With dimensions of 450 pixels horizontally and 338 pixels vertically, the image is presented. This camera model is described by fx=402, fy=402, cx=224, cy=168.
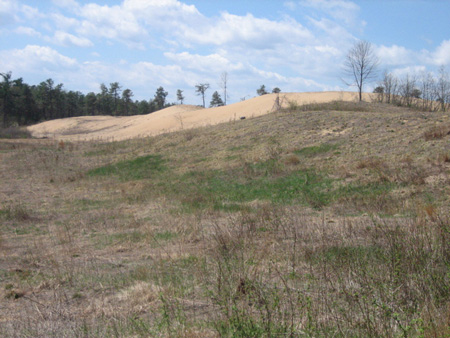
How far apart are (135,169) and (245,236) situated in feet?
49.6

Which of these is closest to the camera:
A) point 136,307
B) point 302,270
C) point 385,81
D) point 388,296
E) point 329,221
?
point 388,296

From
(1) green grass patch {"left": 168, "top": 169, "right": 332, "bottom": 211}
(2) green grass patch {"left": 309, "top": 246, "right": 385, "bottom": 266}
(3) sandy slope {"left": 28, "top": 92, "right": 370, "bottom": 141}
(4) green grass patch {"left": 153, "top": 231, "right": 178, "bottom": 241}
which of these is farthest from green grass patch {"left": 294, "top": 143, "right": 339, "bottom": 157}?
(3) sandy slope {"left": 28, "top": 92, "right": 370, "bottom": 141}

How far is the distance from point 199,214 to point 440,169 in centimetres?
719

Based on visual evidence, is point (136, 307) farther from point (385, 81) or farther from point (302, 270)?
point (385, 81)

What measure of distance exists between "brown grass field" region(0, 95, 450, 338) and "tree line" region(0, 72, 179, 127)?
48.1 m

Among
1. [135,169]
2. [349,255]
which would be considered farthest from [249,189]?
[135,169]

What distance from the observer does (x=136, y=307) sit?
4.46 m

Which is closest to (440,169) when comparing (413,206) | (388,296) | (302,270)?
(413,206)

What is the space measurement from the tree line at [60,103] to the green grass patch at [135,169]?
143 feet

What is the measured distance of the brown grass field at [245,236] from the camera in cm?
368

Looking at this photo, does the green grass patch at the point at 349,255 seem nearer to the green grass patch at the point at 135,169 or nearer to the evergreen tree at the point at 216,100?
the green grass patch at the point at 135,169

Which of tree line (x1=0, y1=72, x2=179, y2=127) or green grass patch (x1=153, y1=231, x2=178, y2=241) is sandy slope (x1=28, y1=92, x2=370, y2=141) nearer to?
tree line (x1=0, y1=72, x2=179, y2=127)

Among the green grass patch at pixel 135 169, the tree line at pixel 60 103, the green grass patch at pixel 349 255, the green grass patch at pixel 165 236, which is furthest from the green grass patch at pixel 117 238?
the tree line at pixel 60 103

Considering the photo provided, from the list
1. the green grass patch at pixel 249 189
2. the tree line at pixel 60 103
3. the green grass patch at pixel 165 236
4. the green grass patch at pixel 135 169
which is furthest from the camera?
the tree line at pixel 60 103
